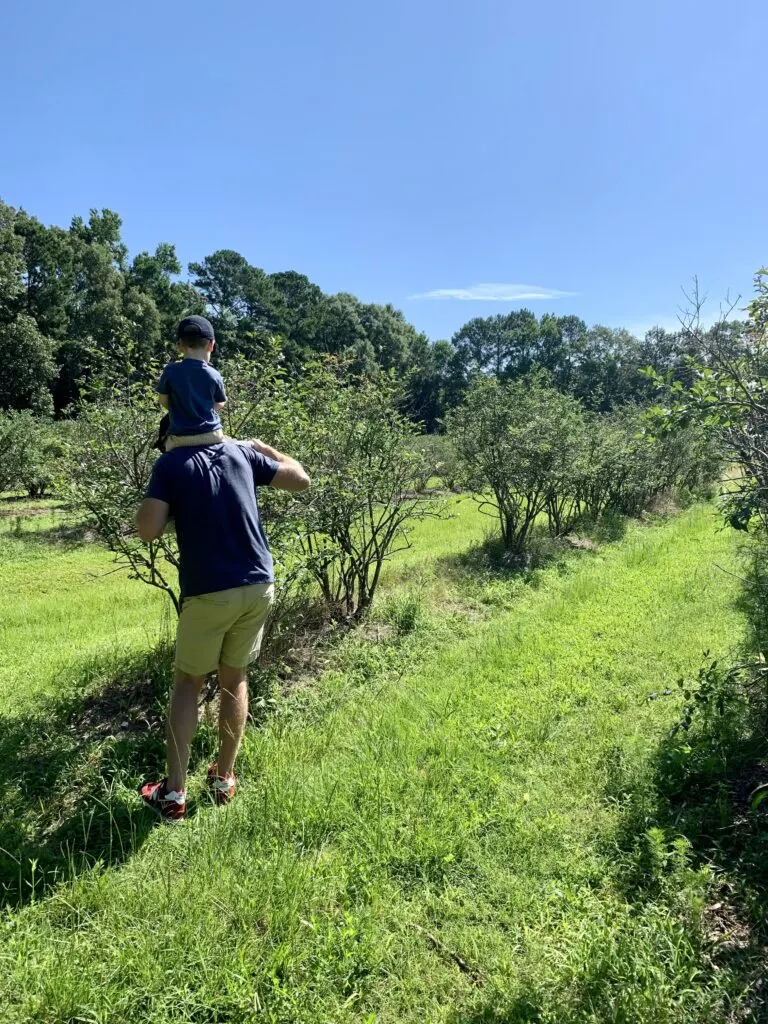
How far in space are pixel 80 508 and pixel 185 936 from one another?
2613 millimetres

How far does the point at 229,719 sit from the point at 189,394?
5.28ft

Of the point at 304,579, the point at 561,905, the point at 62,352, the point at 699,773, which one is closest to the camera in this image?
the point at 561,905

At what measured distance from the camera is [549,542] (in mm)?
10109

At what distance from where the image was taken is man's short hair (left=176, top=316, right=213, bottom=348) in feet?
8.73

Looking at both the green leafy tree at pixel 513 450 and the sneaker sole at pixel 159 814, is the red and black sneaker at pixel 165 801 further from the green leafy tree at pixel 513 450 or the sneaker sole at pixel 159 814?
the green leafy tree at pixel 513 450

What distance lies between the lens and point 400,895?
88.0 inches

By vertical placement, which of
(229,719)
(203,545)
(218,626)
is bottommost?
(229,719)

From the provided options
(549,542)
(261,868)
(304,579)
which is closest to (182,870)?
(261,868)

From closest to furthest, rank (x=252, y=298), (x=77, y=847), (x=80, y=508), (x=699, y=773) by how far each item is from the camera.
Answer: (x=77, y=847) → (x=699, y=773) → (x=80, y=508) → (x=252, y=298)

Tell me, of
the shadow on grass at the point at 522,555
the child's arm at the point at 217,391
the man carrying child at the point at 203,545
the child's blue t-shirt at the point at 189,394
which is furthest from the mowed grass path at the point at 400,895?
the shadow on grass at the point at 522,555

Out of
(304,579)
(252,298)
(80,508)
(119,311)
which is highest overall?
(252,298)

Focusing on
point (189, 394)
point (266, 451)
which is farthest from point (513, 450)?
point (189, 394)

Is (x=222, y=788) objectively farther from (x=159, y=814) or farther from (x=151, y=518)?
(x=151, y=518)

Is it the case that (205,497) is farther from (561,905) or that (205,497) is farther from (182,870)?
(561,905)
